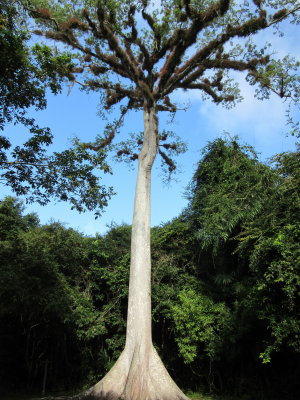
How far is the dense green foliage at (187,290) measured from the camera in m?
7.95

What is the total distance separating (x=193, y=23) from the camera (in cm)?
902

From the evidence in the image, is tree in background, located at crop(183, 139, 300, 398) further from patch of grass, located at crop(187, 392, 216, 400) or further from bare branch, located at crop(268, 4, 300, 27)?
bare branch, located at crop(268, 4, 300, 27)

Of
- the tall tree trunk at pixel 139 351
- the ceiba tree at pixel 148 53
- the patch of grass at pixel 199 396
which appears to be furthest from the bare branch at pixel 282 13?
the patch of grass at pixel 199 396

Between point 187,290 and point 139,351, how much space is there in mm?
3943

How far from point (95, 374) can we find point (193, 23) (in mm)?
11288

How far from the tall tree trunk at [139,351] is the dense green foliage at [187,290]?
7.55 ft

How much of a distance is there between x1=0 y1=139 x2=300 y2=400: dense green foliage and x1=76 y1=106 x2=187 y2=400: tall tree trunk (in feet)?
7.55

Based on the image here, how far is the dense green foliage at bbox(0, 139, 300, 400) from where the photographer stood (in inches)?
313

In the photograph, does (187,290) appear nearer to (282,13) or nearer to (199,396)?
(199,396)

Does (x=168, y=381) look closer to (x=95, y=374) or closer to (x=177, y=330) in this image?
(x=177, y=330)

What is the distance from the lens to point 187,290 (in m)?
10.4

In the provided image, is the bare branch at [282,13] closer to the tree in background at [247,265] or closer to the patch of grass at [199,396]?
the tree in background at [247,265]

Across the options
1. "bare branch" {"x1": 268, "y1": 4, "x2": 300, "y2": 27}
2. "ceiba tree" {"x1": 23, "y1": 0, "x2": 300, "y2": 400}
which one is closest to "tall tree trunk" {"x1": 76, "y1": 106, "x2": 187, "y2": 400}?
"ceiba tree" {"x1": 23, "y1": 0, "x2": 300, "y2": 400}

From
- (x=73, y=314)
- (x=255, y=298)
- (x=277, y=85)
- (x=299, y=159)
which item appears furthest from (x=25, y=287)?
(x=277, y=85)
